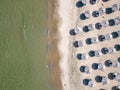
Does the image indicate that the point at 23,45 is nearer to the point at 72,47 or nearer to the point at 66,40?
the point at 66,40

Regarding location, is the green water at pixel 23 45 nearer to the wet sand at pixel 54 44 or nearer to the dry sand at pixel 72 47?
the wet sand at pixel 54 44

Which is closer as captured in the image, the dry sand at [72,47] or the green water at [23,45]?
the dry sand at [72,47]

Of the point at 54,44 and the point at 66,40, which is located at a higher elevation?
the point at 66,40

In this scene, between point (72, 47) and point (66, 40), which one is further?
point (66, 40)

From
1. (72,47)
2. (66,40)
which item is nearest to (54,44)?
(66,40)

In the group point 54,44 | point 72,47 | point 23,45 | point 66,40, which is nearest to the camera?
point 72,47

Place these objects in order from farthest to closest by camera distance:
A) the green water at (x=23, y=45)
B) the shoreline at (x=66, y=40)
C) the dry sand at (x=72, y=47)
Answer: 1. the green water at (x=23, y=45)
2. the shoreline at (x=66, y=40)
3. the dry sand at (x=72, y=47)

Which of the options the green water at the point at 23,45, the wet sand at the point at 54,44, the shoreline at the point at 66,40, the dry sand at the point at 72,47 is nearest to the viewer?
the dry sand at the point at 72,47

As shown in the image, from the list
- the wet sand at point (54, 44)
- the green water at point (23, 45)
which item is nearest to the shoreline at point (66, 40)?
the wet sand at point (54, 44)

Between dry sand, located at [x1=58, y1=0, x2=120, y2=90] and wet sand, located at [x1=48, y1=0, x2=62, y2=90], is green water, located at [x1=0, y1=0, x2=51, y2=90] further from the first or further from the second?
dry sand, located at [x1=58, y1=0, x2=120, y2=90]
